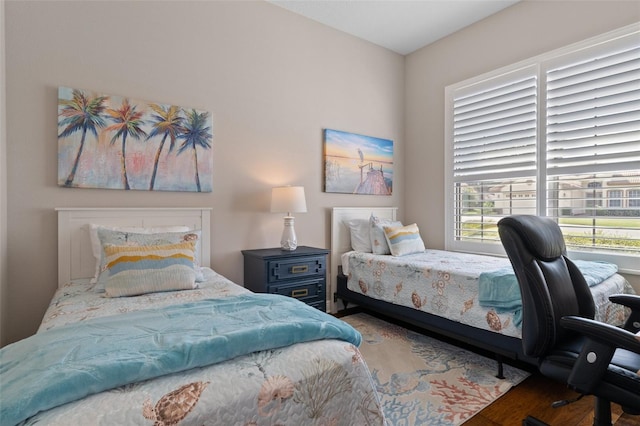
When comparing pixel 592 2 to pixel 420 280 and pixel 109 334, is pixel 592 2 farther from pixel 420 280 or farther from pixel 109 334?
pixel 109 334

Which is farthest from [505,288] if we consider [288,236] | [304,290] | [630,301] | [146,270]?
[146,270]

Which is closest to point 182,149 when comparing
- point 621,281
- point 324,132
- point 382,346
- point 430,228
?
point 324,132

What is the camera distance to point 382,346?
2.76 m

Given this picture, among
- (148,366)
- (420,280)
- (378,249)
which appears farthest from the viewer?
(378,249)

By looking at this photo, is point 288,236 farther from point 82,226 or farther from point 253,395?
point 253,395

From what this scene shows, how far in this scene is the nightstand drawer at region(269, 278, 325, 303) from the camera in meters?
2.82

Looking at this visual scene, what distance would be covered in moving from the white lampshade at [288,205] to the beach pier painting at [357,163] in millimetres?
658

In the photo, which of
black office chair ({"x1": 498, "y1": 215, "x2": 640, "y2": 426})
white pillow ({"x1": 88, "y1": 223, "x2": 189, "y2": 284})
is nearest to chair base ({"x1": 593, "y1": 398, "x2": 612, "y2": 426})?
black office chair ({"x1": 498, "y1": 215, "x2": 640, "y2": 426})

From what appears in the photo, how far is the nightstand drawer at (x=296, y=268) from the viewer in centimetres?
279

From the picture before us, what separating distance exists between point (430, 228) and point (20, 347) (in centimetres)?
380

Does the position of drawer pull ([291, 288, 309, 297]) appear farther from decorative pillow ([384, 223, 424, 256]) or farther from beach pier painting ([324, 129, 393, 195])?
beach pier painting ([324, 129, 393, 195])

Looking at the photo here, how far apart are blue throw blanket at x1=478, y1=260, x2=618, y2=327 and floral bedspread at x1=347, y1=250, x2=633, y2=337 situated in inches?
1.5

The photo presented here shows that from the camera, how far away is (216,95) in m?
2.94

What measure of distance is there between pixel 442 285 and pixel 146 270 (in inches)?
82.7
